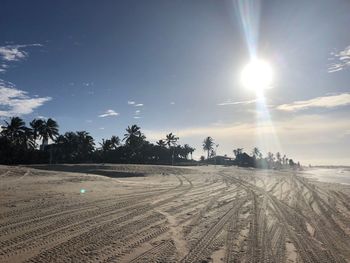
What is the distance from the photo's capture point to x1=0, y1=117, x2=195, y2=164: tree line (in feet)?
243

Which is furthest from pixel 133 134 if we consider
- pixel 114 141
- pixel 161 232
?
pixel 161 232

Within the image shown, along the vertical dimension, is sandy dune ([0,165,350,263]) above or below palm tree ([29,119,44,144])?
below

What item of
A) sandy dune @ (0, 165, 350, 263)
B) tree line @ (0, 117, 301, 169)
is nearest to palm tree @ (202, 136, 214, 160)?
tree line @ (0, 117, 301, 169)

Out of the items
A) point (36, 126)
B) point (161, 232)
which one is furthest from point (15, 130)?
point (161, 232)

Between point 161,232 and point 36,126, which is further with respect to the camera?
point 36,126

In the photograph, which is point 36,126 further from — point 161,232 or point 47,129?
point 161,232

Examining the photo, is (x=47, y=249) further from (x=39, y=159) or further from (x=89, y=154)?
(x=89, y=154)

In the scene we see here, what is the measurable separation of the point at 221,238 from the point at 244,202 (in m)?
8.05

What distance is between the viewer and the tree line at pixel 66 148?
73.9 m

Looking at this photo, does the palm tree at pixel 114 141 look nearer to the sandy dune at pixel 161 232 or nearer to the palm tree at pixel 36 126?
the palm tree at pixel 36 126

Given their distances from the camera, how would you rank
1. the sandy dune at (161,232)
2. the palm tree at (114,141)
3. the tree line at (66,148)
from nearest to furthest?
the sandy dune at (161,232)
the tree line at (66,148)
the palm tree at (114,141)

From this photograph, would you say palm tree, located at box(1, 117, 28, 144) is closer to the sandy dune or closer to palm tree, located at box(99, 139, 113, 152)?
palm tree, located at box(99, 139, 113, 152)

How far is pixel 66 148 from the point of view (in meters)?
89.1

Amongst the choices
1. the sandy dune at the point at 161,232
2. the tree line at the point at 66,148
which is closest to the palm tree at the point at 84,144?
the tree line at the point at 66,148
